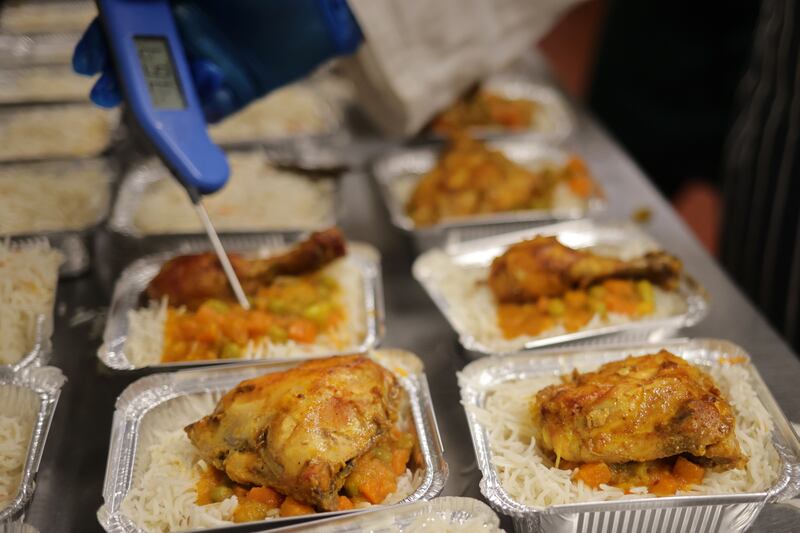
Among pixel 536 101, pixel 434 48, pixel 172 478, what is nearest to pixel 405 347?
pixel 172 478

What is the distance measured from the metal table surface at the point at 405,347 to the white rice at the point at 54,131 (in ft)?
2.52

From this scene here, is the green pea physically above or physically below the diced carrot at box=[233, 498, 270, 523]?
below

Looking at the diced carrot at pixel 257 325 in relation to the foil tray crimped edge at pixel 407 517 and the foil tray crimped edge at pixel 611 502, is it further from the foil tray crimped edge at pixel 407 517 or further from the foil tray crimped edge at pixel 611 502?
the foil tray crimped edge at pixel 407 517

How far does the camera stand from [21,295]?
2.87m

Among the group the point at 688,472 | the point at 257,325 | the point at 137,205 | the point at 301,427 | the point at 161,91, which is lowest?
the point at 137,205

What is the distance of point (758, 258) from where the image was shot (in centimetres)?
451

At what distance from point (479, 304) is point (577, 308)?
0.44 m

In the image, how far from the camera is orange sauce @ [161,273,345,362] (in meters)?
3.12

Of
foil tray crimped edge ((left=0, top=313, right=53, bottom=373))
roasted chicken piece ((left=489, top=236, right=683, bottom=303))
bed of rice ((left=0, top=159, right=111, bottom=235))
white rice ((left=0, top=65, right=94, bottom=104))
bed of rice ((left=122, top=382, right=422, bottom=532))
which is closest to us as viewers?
bed of rice ((left=122, top=382, right=422, bottom=532))

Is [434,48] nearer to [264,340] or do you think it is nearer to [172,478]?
[264,340]

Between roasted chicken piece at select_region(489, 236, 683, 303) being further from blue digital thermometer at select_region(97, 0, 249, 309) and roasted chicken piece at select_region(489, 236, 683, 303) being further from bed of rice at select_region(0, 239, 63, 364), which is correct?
bed of rice at select_region(0, 239, 63, 364)

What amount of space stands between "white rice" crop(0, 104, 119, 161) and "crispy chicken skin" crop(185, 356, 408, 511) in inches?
74.4

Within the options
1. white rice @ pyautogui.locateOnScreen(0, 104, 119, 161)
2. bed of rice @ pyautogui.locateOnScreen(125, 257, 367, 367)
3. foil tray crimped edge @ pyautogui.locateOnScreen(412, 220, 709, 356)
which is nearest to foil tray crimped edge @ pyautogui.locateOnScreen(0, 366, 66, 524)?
bed of rice @ pyautogui.locateOnScreen(125, 257, 367, 367)

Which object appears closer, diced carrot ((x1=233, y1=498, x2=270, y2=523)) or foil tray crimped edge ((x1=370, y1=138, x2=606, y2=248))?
diced carrot ((x1=233, y1=498, x2=270, y2=523))
